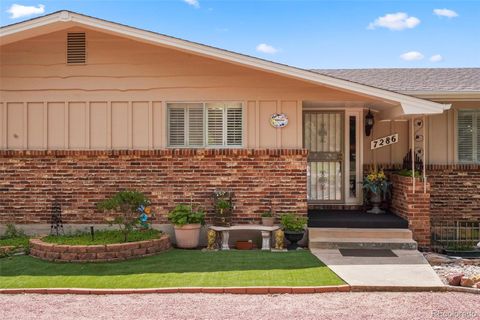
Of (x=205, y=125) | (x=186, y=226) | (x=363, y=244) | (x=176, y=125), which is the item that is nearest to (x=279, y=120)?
(x=205, y=125)

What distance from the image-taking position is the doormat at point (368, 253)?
824 centimetres

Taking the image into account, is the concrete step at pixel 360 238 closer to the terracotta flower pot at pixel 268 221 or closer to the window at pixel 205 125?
the terracotta flower pot at pixel 268 221

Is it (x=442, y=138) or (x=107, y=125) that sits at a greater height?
(x=107, y=125)

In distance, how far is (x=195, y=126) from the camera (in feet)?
32.0

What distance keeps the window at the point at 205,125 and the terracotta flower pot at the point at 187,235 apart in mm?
1660

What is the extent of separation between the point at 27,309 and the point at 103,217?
3983 millimetres

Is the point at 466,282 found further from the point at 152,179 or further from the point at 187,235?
the point at 152,179

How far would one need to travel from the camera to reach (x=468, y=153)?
1109cm

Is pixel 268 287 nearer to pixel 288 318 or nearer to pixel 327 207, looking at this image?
pixel 288 318

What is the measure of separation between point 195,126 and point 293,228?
276 centimetres

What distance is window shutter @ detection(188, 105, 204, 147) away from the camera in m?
9.75

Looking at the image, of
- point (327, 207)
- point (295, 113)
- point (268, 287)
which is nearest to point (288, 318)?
point (268, 287)

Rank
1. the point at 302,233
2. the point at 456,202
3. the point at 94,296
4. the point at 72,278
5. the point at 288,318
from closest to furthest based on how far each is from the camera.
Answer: the point at 288,318 → the point at 94,296 → the point at 72,278 → the point at 302,233 → the point at 456,202

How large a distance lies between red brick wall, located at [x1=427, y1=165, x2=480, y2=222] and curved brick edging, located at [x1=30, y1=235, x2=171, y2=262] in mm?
6541
